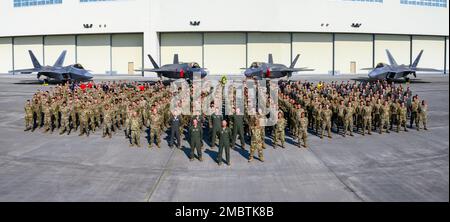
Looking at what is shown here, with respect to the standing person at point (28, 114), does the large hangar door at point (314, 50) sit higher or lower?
higher

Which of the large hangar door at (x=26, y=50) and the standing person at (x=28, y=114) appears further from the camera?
the large hangar door at (x=26, y=50)

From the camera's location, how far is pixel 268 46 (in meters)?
54.1

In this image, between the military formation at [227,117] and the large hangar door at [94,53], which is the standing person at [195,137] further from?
the large hangar door at [94,53]

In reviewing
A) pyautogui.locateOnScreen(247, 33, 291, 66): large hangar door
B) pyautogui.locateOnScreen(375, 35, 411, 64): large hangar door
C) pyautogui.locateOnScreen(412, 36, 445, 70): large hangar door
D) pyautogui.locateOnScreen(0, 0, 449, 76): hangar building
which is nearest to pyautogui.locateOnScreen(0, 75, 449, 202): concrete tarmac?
pyautogui.locateOnScreen(0, 0, 449, 76): hangar building

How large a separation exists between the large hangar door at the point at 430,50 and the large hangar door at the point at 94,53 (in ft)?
141

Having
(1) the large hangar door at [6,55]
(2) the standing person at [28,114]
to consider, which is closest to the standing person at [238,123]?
(2) the standing person at [28,114]

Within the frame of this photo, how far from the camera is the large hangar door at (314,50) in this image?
180ft

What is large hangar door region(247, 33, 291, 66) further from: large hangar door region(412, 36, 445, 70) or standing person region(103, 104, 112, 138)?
standing person region(103, 104, 112, 138)

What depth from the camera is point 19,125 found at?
20453mm

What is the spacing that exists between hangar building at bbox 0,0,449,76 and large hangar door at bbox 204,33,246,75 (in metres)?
0.13

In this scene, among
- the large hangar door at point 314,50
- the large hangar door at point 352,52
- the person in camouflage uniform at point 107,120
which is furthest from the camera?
the large hangar door at point 352,52

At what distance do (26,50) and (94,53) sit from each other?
35.6 ft

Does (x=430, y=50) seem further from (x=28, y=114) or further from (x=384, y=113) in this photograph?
(x=28, y=114)

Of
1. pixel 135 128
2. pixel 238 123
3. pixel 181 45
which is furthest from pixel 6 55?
pixel 238 123
